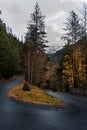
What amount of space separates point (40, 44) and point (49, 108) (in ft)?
118

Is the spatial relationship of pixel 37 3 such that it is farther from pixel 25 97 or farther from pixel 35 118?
pixel 35 118

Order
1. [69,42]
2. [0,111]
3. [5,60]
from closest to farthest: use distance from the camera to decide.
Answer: [0,111]
[69,42]
[5,60]

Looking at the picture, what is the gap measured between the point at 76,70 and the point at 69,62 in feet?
14.6

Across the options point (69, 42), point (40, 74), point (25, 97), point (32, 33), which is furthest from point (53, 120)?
point (40, 74)

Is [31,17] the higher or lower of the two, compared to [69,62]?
higher

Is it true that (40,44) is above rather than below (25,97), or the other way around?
above

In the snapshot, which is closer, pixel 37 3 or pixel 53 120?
pixel 53 120

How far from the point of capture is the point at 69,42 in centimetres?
5019

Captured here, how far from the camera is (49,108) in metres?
19.7

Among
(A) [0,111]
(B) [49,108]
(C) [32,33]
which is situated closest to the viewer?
(A) [0,111]

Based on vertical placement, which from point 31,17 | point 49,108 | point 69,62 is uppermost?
point 31,17

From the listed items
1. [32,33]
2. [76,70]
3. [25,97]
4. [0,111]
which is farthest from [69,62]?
[0,111]

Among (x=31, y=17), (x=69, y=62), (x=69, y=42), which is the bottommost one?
(x=69, y=62)

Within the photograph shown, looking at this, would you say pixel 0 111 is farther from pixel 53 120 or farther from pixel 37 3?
pixel 37 3
